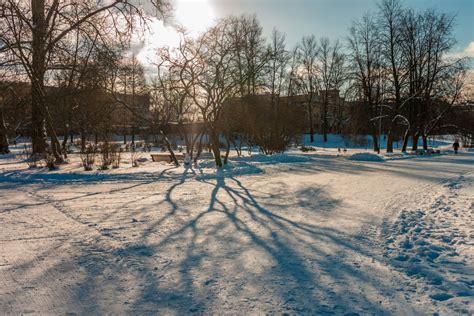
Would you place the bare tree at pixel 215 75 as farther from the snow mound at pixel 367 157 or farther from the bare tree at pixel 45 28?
the snow mound at pixel 367 157

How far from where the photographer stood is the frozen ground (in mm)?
3045

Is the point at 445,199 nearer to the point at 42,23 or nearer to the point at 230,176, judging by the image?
the point at 230,176

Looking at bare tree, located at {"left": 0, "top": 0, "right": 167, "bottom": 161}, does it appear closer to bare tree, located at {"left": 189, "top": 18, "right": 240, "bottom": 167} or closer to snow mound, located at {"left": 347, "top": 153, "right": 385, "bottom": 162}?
bare tree, located at {"left": 189, "top": 18, "right": 240, "bottom": 167}

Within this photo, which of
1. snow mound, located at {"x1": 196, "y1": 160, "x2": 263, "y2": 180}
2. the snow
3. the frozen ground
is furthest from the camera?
snow mound, located at {"x1": 196, "y1": 160, "x2": 263, "y2": 180}

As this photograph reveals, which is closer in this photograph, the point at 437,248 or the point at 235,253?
the point at 235,253

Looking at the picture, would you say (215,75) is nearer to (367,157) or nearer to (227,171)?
(227,171)

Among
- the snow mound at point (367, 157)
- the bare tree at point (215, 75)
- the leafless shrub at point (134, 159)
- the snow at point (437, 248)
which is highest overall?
the bare tree at point (215, 75)

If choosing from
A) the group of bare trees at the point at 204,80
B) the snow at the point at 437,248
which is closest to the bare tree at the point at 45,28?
the group of bare trees at the point at 204,80

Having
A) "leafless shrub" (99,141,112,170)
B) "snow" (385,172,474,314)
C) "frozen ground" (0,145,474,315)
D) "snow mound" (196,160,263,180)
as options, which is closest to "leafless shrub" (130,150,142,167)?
"leafless shrub" (99,141,112,170)

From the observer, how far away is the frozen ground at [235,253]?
304 cm

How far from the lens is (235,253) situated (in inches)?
169

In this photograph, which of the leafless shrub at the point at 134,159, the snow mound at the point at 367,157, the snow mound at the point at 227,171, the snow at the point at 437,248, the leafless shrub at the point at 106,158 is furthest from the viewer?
the snow mound at the point at 367,157

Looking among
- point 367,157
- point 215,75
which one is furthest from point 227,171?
point 367,157

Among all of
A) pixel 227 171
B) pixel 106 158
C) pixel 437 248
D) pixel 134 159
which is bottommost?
pixel 437 248
